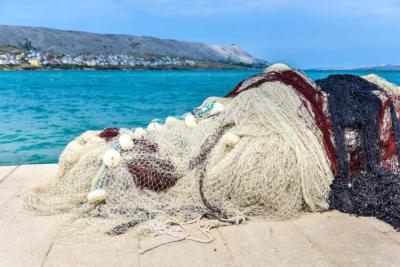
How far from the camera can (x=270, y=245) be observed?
4.04 m

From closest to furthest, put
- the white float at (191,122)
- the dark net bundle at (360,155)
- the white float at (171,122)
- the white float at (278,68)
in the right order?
1. the dark net bundle at (360,155)
2. the white float at (191,122)
3. the white float at (171,122)
4. the white float at (278,68)

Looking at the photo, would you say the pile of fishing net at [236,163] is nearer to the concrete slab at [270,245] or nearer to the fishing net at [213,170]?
the fishing net at [213,170]

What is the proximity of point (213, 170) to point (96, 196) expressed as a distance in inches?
45.2

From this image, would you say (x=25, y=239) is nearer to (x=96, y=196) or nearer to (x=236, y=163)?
(x=96, y=196)

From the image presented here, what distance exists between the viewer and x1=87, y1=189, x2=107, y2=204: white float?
15.5 ft

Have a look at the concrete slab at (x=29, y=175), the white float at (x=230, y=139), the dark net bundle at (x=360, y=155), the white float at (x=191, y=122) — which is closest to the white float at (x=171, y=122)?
the white float at (x=191, y=122)

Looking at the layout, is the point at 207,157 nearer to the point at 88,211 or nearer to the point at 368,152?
the point at 88,211

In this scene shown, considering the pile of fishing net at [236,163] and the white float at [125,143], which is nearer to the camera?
the pile of fishing net at [236,163]

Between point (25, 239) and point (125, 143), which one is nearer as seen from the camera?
point (25, 239)

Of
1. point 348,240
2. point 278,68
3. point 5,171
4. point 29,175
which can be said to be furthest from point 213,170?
point 5,171

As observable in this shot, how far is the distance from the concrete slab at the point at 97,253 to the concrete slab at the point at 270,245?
799 millimetres

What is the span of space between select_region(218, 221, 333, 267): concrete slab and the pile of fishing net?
196 millimetres

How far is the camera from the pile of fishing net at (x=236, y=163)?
15.4 feet

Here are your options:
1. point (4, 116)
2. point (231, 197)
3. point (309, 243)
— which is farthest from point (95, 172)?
point (4, 116)
